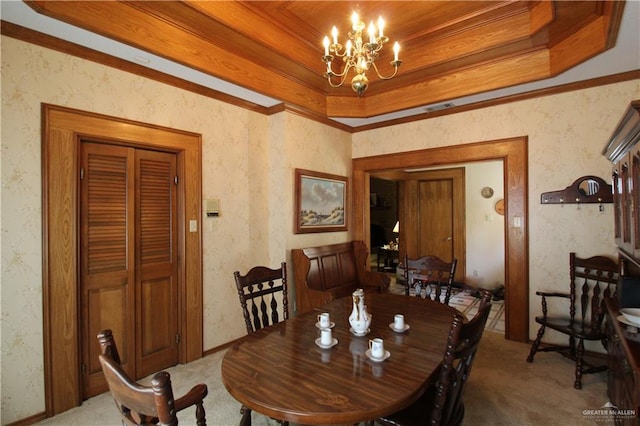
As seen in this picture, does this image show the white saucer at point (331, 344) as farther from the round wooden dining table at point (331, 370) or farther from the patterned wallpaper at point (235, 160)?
the patterned wallpaper at point (235, 160)

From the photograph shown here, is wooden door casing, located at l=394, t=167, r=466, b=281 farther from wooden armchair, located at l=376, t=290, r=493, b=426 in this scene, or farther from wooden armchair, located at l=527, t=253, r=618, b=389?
wooden armchair, located at l=376, t=290, r=493, b=426

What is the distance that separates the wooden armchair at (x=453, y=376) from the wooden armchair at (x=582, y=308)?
71.1 inches

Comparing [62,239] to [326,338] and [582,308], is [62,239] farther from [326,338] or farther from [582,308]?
[582,308]

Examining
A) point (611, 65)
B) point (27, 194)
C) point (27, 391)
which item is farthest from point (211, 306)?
point (611, 65)

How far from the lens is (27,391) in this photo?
2.10 meters

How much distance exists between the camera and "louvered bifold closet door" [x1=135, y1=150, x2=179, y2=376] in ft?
9.00

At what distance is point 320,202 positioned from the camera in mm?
4094

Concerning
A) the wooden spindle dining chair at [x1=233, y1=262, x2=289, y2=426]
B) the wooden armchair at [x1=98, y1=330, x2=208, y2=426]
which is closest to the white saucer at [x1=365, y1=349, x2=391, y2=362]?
the wooden armchair at [x1=98, y1=330, x2=208, y2=426]

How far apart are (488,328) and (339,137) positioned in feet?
10.3

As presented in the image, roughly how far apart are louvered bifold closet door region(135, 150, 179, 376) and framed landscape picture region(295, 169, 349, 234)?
1410 mm

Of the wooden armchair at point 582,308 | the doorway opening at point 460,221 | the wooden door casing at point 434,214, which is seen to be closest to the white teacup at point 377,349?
Answer: the wooden armchair at point 582,308

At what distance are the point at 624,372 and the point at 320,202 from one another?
3.09 metres

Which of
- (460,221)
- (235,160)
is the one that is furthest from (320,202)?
(460,221)

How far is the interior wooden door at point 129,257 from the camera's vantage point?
8.00 feet
